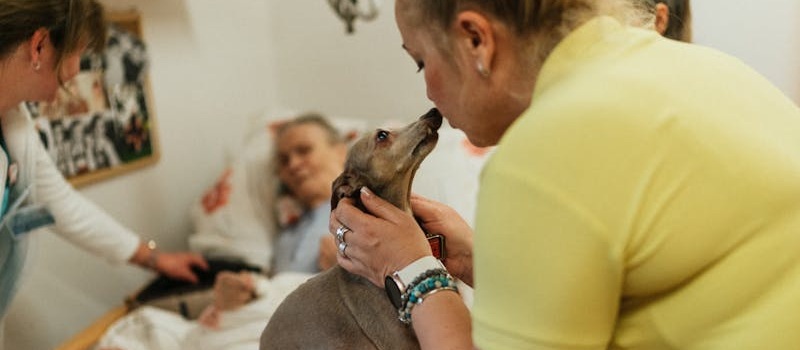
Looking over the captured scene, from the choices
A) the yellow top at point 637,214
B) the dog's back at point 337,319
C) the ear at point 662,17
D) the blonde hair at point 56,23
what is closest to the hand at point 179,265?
the blonde hair at point 56,23

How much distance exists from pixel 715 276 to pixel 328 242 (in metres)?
1.35

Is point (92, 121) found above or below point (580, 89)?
below

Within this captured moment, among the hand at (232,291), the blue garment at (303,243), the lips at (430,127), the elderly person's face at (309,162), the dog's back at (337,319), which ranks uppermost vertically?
the lips at (430,127)

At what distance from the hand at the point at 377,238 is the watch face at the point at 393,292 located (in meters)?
0.01

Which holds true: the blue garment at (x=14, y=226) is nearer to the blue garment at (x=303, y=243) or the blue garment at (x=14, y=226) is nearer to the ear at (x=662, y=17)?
the blue garment at (x=303, y=243)

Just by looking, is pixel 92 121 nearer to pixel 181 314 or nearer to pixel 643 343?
pixel 181 314

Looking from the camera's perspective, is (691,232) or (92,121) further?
(92,121)

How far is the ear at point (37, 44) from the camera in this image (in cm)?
118

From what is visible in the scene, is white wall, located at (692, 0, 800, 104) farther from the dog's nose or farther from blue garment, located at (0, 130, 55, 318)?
blue garment, located at (0, 130, 55, 318)

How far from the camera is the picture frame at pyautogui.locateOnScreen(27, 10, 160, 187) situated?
73.2 inches

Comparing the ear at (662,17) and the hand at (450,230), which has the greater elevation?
the ear at (662,17)

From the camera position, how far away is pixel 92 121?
1.98 meters

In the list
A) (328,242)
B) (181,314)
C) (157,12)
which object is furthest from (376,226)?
(157,12)

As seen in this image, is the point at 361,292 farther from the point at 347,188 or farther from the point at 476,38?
the point at 476,38
